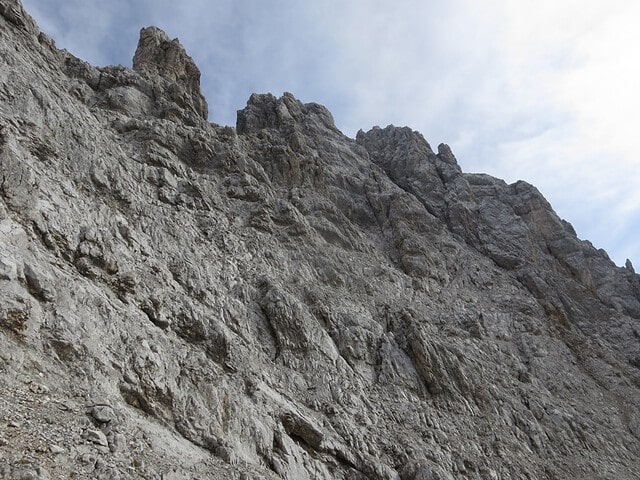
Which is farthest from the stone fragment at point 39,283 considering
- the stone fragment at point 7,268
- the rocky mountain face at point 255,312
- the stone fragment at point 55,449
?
the stone fragment at point 55,449

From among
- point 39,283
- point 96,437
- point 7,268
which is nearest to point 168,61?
point 39,283

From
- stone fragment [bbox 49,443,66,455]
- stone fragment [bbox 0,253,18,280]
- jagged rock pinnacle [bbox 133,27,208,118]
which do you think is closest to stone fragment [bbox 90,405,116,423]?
stone fragment [bbox 49,443,66,455]

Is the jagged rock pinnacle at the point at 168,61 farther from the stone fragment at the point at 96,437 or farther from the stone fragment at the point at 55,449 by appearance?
the stone fragment at the point at 55,449

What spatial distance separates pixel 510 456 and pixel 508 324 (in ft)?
52.8

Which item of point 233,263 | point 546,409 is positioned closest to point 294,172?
point 233,263

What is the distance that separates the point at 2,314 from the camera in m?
13.9

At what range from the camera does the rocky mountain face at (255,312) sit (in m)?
15.2

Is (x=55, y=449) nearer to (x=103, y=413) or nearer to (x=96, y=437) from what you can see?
(x=96, y=437)

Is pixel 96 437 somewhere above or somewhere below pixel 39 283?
below

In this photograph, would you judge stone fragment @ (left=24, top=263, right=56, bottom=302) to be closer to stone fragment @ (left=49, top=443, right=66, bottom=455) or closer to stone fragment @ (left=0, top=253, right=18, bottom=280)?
stone fragment @ (left=0, top=253, right=18, bottom=280)

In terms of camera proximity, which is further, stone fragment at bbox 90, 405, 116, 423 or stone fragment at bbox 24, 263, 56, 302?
stone fragment at bbox 24, 263, 56, 302

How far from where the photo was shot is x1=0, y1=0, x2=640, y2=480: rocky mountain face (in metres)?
15.2

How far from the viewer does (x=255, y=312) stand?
1052 inches

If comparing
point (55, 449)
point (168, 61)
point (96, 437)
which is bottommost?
point (55, 449)
